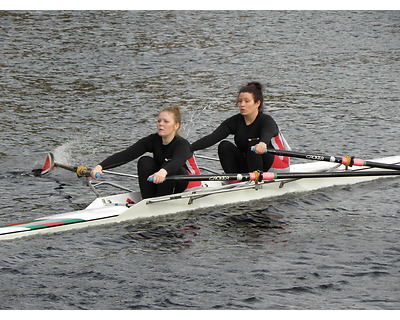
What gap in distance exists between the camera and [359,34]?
25.4m

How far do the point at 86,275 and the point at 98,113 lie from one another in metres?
8.99

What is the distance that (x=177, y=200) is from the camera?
10117 millimetres

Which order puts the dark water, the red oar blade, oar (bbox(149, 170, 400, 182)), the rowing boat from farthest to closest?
the red oar blade, oar (bbox(149, 170, 400, 182)), the rowing boat, the dark water

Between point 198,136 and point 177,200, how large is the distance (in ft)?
17.7

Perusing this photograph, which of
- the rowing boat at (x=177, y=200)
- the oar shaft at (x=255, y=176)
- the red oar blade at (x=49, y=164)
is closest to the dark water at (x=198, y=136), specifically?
the rowing boat at (x=177, y=200)

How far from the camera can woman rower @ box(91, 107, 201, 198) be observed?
9594 mm

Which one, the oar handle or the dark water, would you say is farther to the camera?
the oar handle

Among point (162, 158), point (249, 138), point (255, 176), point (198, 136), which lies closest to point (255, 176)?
point (255, 176)

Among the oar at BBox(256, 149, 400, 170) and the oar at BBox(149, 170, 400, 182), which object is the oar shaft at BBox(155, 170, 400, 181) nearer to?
the oar at BBox(149, 170, 400, 182)

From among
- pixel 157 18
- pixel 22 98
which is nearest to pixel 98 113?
pixel 22 98

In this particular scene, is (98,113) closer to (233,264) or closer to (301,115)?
(301,115)

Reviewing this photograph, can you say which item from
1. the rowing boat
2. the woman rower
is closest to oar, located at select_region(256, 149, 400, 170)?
the rowing boat

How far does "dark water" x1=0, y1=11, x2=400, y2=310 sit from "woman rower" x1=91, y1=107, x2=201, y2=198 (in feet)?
1.54

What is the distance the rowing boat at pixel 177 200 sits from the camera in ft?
30.4
